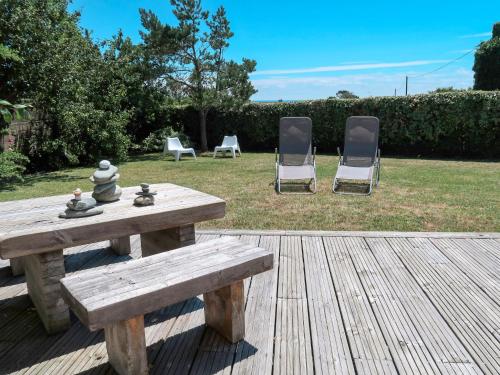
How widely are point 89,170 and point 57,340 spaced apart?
26.2 ft

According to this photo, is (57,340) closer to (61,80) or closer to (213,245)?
(213,245)

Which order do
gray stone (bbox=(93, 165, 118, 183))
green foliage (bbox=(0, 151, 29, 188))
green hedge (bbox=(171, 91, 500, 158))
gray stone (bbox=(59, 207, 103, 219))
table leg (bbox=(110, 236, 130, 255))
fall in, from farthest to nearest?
1. green hedge (bbox=(171, 91, 500, 158))
2. green foliage (bbox=(0, 151, 29, 188))
3. table leg (bbox=(110, 236, 130, 255))
4. gray stone (bbox=(93, 165, 118, 183))
5. gray stone (bbox=(59, 207, 103, 219))

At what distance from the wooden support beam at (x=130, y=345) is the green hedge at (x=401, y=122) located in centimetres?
1145

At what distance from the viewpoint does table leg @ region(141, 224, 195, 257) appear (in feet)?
8.98

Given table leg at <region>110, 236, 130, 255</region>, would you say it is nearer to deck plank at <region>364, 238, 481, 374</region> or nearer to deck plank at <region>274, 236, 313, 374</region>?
deck plank at <region>274, 236, 313, 374</region>

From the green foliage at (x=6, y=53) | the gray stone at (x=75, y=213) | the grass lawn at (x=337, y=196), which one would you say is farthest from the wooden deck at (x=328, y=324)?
the green foliage at (x=6, y=53)

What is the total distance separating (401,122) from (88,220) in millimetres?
11262

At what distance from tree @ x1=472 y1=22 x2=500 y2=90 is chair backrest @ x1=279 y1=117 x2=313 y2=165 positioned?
19.9 m

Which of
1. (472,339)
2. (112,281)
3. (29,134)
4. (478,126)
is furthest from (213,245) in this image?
(478,126)

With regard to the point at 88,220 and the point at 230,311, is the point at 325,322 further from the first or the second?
the point at 88,220

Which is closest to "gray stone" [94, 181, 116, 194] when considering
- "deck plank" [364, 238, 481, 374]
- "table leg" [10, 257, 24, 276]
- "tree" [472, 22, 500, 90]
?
"table leg" [10, 257, 24, 276]

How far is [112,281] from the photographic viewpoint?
1831 mm

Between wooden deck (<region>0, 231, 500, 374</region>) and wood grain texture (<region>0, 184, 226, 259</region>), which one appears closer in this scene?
wooden deck (<region>0, 231, 500, 374</region>)

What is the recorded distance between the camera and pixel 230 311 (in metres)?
2.13
